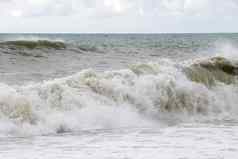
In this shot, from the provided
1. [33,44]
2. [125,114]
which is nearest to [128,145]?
[125,114]

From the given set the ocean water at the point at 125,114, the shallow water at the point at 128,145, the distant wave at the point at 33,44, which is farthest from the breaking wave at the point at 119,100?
the distant wave at the point at 33,44

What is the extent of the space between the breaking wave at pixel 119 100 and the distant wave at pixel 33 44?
47.2ft

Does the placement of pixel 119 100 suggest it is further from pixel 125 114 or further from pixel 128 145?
pixel 128 145

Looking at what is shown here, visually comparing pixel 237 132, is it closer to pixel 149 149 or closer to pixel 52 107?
pixel 149 149

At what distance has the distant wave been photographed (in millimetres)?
27216

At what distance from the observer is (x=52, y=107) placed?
31.9 feet

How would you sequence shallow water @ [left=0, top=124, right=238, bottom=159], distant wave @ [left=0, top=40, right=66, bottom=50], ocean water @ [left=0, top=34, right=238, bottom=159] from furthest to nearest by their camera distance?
distant wave @ [left=0, top=40, right=66, bottom=50] → ocean water @ [left=0, top=34, right=238, bottom=159] → shallow water @ [left=0, top=124, right=238, bottom=159]

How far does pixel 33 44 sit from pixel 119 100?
60.2ft

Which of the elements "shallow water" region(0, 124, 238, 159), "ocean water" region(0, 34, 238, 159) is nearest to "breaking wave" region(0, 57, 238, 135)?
"ocean water" region(0, 34, 238, 159)

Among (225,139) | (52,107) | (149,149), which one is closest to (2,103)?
(52,107)

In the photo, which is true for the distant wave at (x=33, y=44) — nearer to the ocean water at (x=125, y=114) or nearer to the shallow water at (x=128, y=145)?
the ocean water at (x=125, y=114)

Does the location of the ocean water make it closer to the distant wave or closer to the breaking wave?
the breaking wave

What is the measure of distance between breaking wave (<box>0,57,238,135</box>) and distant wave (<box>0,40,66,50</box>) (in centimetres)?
1439

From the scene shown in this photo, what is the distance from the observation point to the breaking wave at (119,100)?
29.7ft
